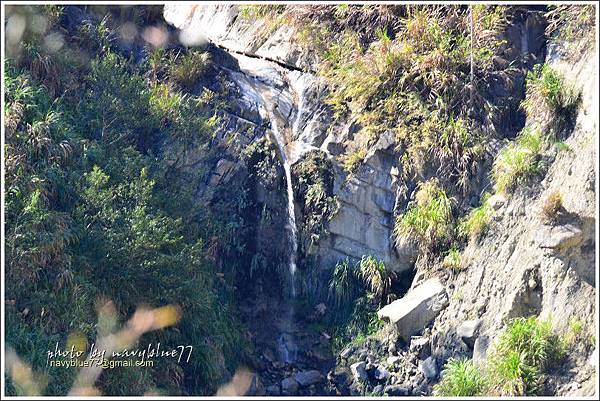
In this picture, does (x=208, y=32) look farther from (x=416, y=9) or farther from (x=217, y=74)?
(x=416, y=9)

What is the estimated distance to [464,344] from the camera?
555 inches

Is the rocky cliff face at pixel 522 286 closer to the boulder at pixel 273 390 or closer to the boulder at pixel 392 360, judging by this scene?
the boulder at pixel 392 360

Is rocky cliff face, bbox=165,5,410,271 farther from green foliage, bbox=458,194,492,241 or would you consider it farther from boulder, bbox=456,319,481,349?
boulder, bbox=456,319,481,349

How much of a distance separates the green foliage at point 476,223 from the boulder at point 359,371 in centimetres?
245

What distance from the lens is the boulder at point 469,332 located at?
1405 cm

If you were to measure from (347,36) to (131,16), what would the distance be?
3.90 metres

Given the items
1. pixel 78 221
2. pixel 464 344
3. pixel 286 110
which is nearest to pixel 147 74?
pixel 286 110

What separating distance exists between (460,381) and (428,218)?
294cm

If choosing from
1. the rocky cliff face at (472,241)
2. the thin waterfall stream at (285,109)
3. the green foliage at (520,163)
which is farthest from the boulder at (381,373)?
the green foliage at (520,163)

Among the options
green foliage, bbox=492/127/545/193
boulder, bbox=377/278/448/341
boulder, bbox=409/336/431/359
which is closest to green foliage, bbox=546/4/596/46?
green foliage, bbox=492/127/545/193

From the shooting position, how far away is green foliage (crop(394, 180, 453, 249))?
1538 cm

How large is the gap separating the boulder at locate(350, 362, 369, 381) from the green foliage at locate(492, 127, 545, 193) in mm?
3238

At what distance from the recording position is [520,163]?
1491 cm

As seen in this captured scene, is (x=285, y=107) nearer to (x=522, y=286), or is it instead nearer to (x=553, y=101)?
(x=553, y=101)
